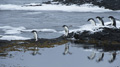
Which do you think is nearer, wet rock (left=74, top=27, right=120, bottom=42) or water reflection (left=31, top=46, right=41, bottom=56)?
water reflection (left=31, top=46, right=41, bottom=56)

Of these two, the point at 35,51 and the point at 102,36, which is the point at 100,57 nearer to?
the point at 35,51

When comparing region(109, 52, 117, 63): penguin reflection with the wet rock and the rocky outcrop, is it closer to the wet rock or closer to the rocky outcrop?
the rocky outcrop

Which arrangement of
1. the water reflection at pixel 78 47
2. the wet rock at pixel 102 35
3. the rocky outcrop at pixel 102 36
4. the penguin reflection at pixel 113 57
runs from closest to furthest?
the penguin reflection at pixel 113 57, the water reflection at pixel 78 47, the rocky outcrop at pixel 102 36, the wet rock at pixel 102 35

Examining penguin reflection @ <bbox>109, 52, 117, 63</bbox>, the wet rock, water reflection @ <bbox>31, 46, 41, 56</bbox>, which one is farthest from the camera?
the wet rock

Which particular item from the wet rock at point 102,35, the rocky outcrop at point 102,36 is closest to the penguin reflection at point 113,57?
the rocky outcrop at point 102,36

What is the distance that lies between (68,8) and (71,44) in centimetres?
2818

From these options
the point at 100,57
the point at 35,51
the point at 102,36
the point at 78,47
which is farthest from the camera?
the point at 102,36

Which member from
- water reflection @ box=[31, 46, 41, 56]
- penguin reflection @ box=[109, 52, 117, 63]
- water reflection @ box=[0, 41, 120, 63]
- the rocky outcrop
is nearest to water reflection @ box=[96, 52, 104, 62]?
water reflection @ box=[0, 41, 120, 63]

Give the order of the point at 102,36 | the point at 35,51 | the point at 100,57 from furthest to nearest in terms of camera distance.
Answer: the point at 102,36 < the point at 35,51 < the point at 100,57

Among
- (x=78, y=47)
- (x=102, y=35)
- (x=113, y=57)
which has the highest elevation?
(x=102, y=35)

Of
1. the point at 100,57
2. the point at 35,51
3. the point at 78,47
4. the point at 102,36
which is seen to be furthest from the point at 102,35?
the point at 35,51

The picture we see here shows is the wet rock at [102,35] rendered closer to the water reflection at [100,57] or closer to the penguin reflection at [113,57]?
the penguin reflection at [113,57]

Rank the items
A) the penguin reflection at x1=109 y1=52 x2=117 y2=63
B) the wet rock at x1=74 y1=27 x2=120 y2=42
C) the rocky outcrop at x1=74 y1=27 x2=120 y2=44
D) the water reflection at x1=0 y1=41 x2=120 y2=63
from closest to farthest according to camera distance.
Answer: the penguin reflection at x1=109 y1=52 x2=117 y2=63, the water reflection at x1=0 y1=41 x2=120 y2=63, the rocky outcrop at x1=74 y1=27 x2=120 y2=44, the wet rock at x1=74 y1=27 x2=120 y2=42

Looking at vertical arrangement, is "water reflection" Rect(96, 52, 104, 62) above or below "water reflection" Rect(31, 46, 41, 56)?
above
